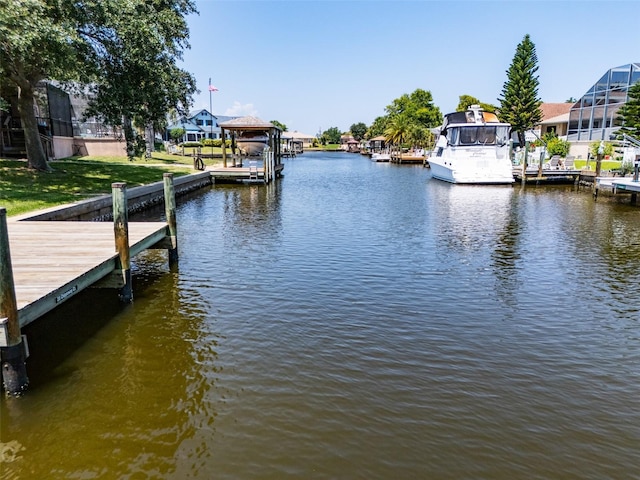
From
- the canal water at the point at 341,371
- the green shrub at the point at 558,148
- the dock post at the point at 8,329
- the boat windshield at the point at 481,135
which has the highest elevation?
the boat windshield at the point at 481,135

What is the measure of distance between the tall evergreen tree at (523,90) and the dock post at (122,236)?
171 feet

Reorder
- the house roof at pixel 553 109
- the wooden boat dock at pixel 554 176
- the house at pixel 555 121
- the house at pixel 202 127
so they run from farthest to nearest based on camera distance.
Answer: the house at pixel 202 127, the house roof at pixel 553 109, the house at pixel 555 121, the wooden boat dock at pixel 554 176

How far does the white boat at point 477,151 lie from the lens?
3089cm

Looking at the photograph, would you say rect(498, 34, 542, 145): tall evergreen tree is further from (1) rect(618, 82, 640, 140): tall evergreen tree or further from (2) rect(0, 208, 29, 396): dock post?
(2) rect(0, 208, 29, 396): dock post

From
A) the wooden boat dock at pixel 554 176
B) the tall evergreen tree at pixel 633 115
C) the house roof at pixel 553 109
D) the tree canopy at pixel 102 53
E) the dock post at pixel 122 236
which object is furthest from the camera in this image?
the house roof at pixel 553 109

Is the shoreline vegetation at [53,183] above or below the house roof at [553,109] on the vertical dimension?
below

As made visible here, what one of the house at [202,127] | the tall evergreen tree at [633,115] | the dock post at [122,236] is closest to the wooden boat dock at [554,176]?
the tall evergreen tree at [633,115]

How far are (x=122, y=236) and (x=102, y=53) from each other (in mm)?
12684

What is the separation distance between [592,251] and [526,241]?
175cm

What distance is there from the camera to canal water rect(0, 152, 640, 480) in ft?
14.9

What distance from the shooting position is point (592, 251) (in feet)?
42.4

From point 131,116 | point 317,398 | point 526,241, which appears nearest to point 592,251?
point 526,241

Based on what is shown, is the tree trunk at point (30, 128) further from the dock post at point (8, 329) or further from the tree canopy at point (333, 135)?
the tree canopy at point (333, 135)

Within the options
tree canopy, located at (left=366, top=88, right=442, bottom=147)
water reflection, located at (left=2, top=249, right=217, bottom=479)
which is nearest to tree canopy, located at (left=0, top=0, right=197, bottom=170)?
A: water reflection, located at (left=2, top=249, right=217, bottom=479)
